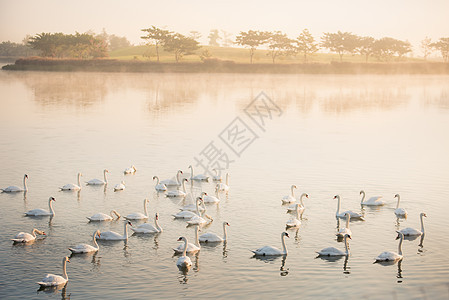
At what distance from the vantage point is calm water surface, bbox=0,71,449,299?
18.8 m

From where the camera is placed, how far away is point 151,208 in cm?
2672

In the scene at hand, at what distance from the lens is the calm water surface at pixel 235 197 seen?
61.7 ft

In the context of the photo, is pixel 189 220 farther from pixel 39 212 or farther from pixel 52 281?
pixel 52 281

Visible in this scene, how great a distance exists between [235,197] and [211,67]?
132 m

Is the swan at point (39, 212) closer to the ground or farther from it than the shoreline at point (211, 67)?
closer to the ground

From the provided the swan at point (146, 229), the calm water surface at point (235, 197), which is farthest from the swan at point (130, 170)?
the swan at point (146, 229)

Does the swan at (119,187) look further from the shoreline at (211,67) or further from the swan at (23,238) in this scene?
the shoreline at (211,67)

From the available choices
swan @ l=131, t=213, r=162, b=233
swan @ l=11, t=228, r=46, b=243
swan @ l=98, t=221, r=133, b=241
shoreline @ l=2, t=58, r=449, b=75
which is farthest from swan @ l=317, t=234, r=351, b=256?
shoreline @ l=2, t=58, r=449, b=75

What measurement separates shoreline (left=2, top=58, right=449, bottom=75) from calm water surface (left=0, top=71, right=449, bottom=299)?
88919 millimetres

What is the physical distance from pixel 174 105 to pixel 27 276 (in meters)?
Result: 56.0

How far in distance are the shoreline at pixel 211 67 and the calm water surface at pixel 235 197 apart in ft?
292

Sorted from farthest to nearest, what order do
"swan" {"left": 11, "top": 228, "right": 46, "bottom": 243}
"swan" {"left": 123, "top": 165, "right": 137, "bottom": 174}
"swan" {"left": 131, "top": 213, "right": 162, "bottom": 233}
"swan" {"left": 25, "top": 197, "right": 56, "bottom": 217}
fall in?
"swan" {"left": 123, "top": 165, "right": 137, "bottom": 174} < "swan" {"left": 25, "top": 197, "right": 56, "bottom": 217} < "swan" {"left": 131, "top": 213, "right": 162, "bottom": 233} < "swan" {"left": 11, "top": 228, "right": 46, "bottom": 243}

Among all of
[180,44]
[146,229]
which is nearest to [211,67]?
[180,44]

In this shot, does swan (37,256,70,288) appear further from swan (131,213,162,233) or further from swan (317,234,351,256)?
swan (317,234,351,256)
